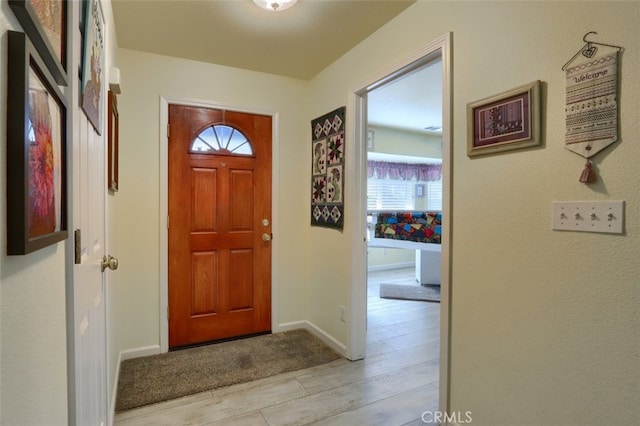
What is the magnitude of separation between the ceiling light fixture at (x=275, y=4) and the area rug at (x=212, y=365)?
7.73 ft

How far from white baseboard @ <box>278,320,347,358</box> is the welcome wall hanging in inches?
79.7

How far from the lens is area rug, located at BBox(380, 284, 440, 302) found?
4.13 m

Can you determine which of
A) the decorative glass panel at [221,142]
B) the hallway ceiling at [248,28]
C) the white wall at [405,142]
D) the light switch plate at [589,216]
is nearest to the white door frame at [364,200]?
the hallway ceiling at [248,28]

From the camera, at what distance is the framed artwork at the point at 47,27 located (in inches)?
18.9

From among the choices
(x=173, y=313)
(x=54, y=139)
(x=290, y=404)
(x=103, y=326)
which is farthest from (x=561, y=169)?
(x=173, y=313)

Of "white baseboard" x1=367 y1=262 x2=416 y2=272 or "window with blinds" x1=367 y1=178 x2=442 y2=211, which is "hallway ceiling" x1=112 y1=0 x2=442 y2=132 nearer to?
"window with blinds" x1=367 y1=178 x2=442 y2=211

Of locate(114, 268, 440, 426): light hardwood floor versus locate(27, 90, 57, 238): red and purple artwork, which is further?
locate(114, 268, 440, 426): light hardwood floor

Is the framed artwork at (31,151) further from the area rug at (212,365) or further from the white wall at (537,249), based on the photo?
the area rug at (212,365)

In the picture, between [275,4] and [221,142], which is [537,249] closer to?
[275,4]

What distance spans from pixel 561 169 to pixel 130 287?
2.80 metres

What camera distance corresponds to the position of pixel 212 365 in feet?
7.77

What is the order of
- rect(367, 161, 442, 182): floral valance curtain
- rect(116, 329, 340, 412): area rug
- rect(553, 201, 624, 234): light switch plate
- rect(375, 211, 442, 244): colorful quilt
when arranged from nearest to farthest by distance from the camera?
rect(553, 201, 624, 234): light switch plate → rect(116, 329, 340, 412): area rug → rect(375, 211, 442, 244): colorful quilt → rect(367, 161, 442, 182): floral valance curtain

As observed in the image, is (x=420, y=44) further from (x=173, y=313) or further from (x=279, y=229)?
(x=173, y=313)

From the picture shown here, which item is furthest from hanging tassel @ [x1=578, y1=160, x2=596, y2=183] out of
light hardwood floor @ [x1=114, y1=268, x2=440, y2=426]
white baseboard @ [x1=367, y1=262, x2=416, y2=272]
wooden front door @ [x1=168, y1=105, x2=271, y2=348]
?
white baseboard @ [x1=367, y1=262, x2=416, y2=272]
